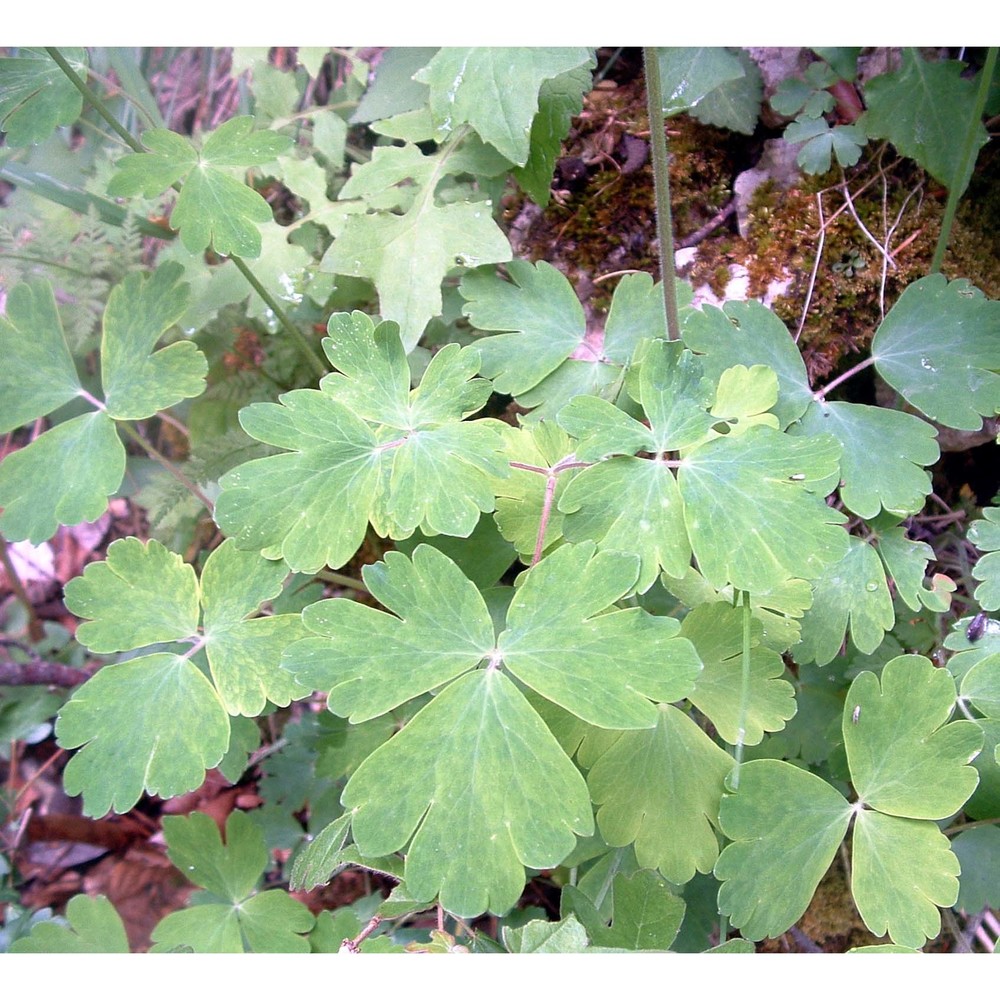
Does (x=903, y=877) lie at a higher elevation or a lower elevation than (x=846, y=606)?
lower

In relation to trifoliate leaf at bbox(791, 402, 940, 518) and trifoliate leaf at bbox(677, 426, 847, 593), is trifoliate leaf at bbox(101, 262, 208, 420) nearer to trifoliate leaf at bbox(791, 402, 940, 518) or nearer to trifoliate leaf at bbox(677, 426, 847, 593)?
trifoliate leaf at bbox(677, 426, 847, 593)

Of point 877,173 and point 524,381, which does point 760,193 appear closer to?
point 877,173

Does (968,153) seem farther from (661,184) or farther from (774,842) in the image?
(774,842)

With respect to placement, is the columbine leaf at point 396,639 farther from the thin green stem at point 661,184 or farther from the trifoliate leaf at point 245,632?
the thin green stem at point 661,184

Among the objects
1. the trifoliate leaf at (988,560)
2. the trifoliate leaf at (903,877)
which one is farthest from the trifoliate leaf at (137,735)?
the trifoliate leaf at (988,560)

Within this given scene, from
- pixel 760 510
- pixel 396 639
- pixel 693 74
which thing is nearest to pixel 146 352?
pixel 396 639
